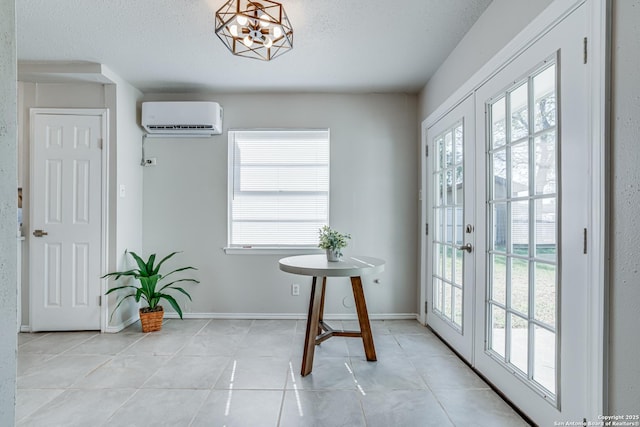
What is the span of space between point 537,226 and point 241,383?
196 cm

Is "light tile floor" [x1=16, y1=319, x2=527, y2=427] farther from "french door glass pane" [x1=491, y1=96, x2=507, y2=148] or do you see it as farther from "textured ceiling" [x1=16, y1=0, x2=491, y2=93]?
"textured ceiling" [x1=16, y1=0, x2=491, y2=93]

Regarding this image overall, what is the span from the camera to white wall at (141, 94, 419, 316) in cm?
357

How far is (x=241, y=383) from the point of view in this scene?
2164mm

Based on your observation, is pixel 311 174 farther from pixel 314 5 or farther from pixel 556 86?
pixel 556 86

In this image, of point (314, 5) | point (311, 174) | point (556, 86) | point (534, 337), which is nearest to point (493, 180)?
point (556, 86)

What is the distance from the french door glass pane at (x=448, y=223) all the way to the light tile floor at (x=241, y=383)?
1.27ft

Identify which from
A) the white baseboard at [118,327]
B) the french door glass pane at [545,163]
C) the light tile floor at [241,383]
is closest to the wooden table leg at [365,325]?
the light tile floor at [241,383]

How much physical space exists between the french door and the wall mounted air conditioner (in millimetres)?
2254

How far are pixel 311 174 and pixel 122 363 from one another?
233 cm

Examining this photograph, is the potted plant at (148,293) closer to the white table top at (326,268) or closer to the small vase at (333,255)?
the white table top at (326,268)

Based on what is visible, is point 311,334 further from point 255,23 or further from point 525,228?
point 255,23

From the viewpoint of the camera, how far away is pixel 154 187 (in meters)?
3.60
